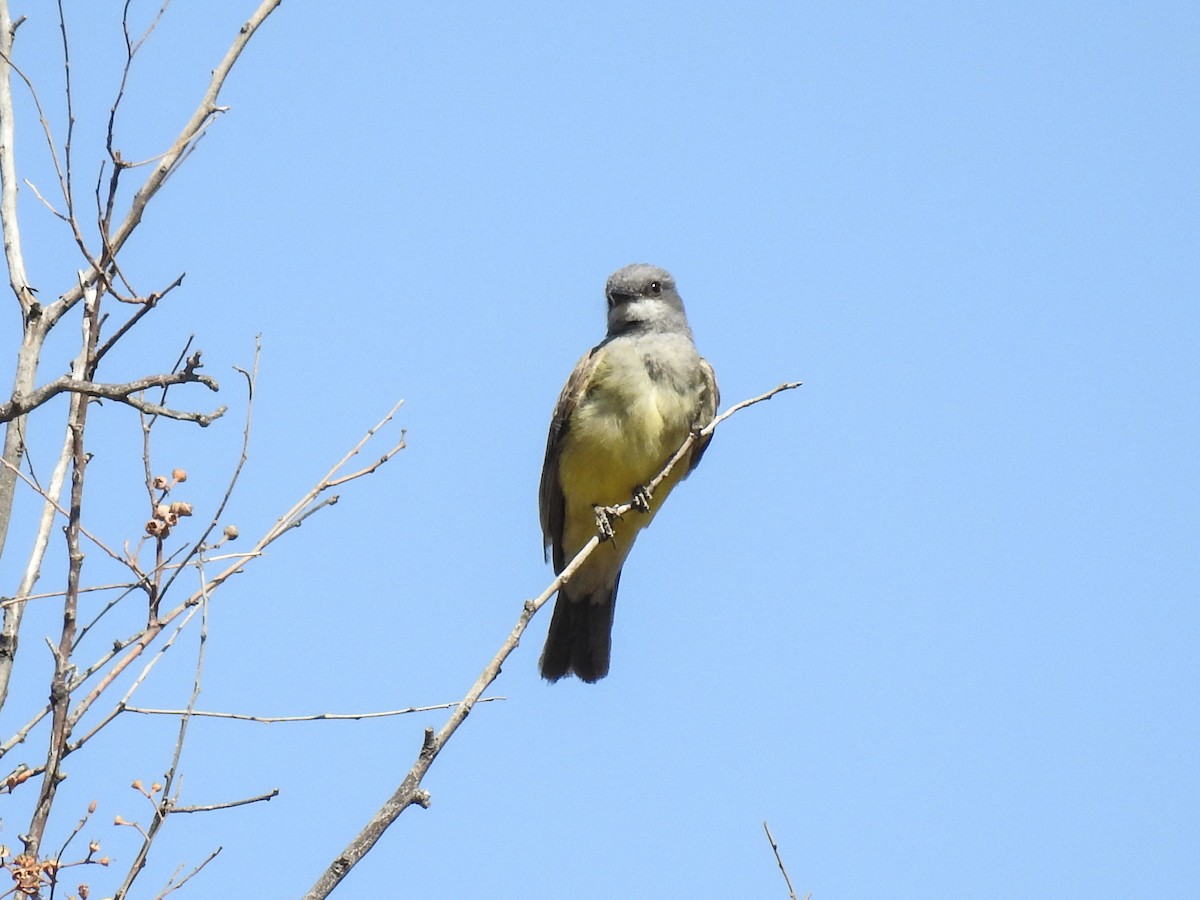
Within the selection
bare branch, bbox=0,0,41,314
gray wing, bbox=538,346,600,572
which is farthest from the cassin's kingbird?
bare branch, bbox=0,0,41,314

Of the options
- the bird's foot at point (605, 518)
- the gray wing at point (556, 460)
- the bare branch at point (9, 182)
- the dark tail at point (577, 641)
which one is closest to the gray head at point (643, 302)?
the gray wing at point (556, 460)

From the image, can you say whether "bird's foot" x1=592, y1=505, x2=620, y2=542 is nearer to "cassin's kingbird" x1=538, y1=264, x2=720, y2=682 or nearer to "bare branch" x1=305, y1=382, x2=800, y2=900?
"cassin's kingbird" x1=538, y1=264, x2=720, y2=682

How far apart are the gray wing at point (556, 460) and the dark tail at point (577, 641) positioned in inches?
11.4

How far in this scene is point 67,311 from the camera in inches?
185

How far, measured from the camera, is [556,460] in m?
8.86

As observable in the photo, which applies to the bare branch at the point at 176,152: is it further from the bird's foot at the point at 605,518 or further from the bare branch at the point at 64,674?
the bird's foot at the point at 605,518

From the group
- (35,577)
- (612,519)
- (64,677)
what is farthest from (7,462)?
(612,519)

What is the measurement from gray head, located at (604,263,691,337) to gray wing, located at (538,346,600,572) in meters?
0.27

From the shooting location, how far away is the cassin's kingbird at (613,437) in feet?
27.6

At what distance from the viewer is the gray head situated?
9.01m

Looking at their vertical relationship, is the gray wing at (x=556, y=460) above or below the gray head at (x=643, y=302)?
below

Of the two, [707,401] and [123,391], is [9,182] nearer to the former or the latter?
[123,391]

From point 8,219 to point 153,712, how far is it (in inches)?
66.7

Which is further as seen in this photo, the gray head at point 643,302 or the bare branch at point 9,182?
the gray head at point 643,302
